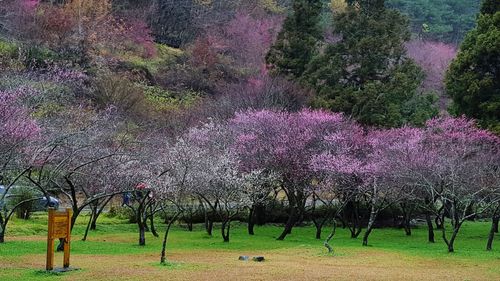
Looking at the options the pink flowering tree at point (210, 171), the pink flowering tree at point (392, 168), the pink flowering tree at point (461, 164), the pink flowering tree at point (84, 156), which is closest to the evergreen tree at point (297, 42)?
the pink flowering tree at point (392, 168)

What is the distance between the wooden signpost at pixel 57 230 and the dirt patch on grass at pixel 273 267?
2.15 feet

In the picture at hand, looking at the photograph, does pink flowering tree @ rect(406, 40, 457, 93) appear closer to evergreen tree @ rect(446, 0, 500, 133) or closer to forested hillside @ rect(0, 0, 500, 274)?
forested hillside @ rect(0, 0, 500, 274)

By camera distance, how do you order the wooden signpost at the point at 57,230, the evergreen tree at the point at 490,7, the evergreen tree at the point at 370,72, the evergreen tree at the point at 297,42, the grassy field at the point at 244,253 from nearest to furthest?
the wooden signpost at the point at 57,230, the grassy field at the point at 244,253, the evergreen tree at the point at 490,7, the evergreen tree at the point at 370,72, the evergreen tree at the point at 297,42

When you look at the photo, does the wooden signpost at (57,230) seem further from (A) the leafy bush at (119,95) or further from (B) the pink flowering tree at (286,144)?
(A) the leafy bush at (119,95)

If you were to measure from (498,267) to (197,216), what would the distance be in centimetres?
1873

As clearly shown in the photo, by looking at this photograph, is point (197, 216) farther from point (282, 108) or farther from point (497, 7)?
point (497, 7)

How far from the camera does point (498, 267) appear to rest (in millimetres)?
18422

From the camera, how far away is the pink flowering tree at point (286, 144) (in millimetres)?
27969

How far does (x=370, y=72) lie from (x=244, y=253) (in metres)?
18.2

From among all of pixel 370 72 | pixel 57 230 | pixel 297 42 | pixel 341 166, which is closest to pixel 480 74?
pixel 370 72

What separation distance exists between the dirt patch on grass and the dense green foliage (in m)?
52.3

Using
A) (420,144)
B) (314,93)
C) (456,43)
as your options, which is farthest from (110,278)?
(456,43)

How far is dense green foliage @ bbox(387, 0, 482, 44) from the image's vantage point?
69250 mm

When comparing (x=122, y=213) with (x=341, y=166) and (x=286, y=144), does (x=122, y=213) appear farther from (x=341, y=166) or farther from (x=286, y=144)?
(x=341, y=166)
